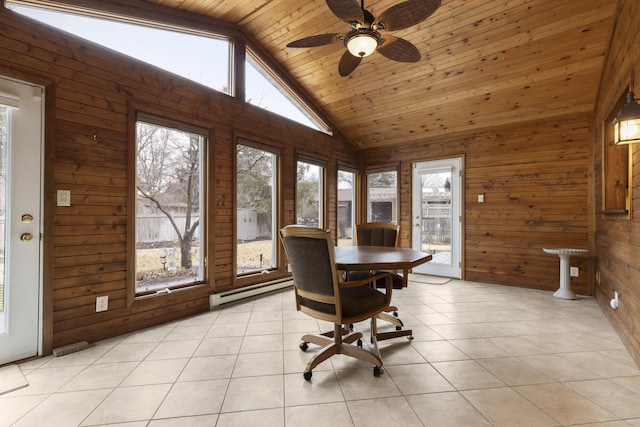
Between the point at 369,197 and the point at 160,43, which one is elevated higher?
the point at 160,43

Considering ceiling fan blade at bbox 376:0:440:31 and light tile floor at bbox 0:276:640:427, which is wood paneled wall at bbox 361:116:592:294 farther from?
ceiling fan blade at bbox 376:0:440:31

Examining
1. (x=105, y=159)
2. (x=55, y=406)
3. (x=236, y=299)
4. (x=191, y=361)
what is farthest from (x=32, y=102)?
(x=236, y=299)

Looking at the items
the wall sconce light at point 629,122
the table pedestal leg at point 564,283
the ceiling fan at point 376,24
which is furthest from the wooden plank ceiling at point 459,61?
the table pedestal leg at point 564,283

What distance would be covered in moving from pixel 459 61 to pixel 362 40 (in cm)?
201

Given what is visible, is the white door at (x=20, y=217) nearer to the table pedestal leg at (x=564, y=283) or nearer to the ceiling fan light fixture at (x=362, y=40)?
the ceiling fan light fixture at (x=362, y=40)

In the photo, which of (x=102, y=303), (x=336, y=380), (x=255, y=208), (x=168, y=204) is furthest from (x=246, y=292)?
(x=336, y=380)

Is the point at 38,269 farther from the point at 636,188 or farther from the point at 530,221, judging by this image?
the point at 530,221

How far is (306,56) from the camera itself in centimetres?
388

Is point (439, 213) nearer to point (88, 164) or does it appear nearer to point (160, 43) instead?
point (160, 43)

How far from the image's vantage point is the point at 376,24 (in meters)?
2.08

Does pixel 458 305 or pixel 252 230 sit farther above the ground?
pixel 252 230

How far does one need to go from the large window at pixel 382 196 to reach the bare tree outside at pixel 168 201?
3.46 m

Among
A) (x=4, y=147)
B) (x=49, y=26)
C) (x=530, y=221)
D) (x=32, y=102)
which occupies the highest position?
(x=49, y=26)

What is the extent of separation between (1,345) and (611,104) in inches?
214
